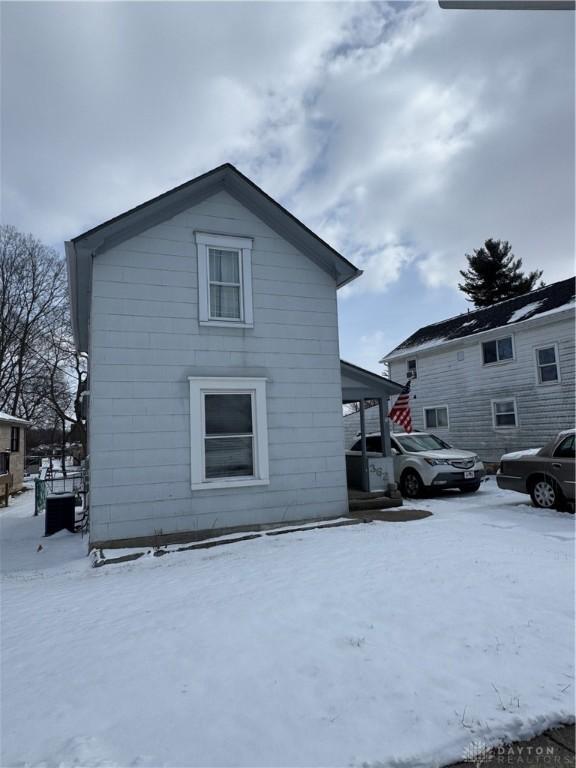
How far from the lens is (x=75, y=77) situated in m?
7.99

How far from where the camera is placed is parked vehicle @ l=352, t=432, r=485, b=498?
11477mm

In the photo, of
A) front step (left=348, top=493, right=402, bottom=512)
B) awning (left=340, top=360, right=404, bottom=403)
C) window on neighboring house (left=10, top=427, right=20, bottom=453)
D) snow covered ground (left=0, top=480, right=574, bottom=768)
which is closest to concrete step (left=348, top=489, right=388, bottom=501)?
front step (left=348, top=493, right=402, bottom=512)

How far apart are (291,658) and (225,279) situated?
661 cm

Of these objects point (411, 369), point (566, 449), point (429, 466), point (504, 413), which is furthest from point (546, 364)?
point (566, 449)

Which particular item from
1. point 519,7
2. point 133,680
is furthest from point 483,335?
point 133,680

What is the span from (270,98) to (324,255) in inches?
137

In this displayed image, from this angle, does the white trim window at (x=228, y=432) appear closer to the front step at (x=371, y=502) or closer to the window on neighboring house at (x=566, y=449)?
the front step at (x=371, y=502)

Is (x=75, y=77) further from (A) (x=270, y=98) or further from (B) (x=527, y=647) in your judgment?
(B) (x=527, y=647)

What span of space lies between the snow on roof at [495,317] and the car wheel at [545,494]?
26.9 ft

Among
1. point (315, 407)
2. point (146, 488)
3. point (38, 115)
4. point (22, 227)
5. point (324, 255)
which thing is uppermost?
point (22, 227)

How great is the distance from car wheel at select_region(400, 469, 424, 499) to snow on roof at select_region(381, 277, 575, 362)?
8179 mm

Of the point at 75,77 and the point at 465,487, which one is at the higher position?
the point at 75,77

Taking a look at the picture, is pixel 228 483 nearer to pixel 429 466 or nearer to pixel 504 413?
pixel 429 466

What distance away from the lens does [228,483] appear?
7.81 metres
